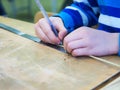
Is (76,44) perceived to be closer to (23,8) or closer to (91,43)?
(91,43)

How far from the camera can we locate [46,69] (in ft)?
2.24

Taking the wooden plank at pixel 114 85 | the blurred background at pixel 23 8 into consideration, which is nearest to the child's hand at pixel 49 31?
the wooden plank at pixel 114 85

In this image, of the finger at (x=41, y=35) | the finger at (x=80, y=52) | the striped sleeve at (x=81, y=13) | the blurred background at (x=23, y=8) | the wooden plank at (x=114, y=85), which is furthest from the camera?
the blurred background at (x=23, y=8)

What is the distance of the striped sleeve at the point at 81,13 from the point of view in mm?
1000

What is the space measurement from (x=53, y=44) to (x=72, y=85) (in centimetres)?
28

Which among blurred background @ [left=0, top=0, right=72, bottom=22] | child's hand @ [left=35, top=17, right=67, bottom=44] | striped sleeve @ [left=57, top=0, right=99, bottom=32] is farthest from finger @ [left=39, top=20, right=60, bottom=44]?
blurred background @ [left=0, top=0, right=72, bottom=22]

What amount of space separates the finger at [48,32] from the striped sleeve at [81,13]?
0.10 m

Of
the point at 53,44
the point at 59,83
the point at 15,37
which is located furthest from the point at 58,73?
the point at 15,37

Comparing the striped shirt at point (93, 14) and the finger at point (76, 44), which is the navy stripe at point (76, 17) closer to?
the striped shirt at point (93, 14)

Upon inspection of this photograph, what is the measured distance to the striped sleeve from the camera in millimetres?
1000

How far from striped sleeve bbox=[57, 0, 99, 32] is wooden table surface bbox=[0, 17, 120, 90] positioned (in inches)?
7.7

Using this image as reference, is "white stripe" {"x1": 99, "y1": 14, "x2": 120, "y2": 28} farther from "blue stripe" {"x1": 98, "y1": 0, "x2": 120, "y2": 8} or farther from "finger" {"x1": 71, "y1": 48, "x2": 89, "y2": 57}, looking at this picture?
"finger" {"x1": 71, "y1": 48, "x2": 89, "y2": 57}

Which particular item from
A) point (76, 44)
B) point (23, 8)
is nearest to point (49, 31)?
point (76, 44)

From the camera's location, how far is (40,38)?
35.5 inches
